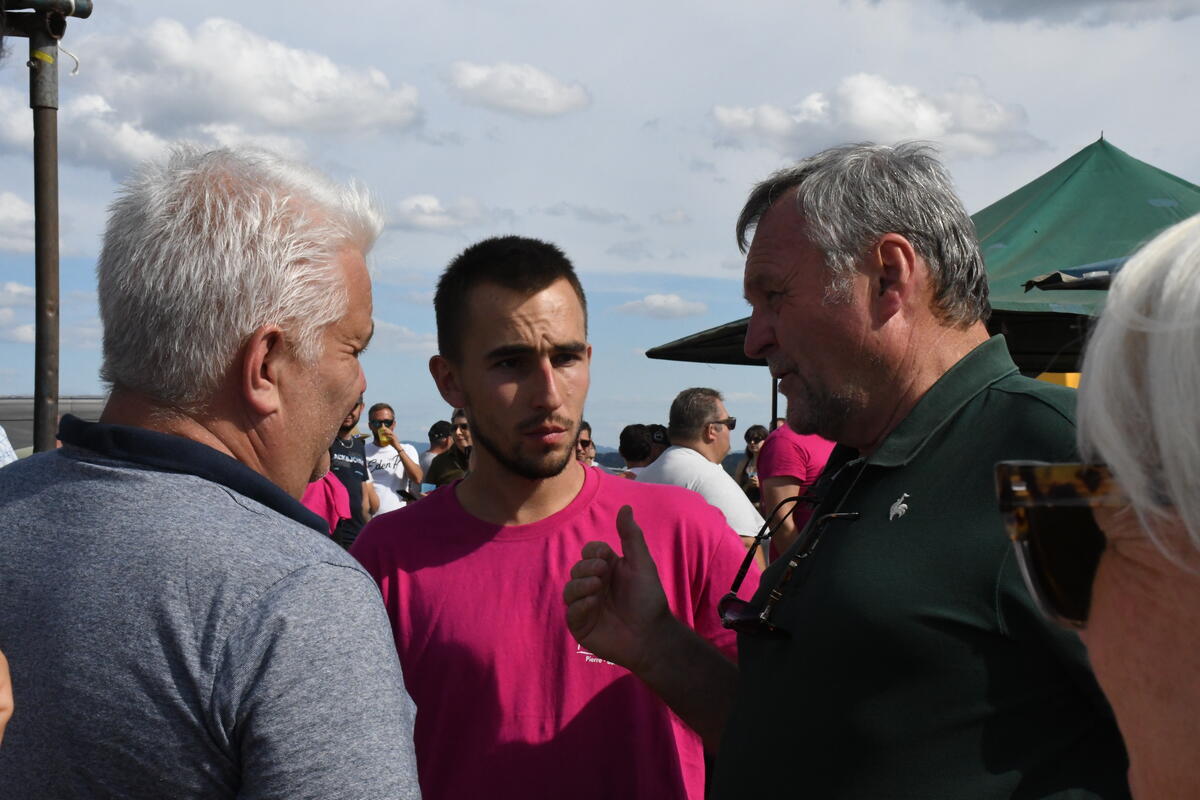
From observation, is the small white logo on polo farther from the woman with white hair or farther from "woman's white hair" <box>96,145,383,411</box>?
the woman with white hair

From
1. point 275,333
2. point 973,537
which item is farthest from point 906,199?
point 275,333

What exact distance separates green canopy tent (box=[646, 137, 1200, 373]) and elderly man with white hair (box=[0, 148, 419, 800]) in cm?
473

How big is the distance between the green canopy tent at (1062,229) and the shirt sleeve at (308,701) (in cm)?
489

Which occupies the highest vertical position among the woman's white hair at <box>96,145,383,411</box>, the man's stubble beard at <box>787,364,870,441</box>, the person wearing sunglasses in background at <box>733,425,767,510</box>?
the woman's white hair at <box>96,145,383,411</box>

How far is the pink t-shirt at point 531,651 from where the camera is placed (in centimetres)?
234

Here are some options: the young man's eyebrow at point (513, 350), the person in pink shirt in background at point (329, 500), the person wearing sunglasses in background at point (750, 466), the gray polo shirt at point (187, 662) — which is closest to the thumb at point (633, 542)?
the young man's eyebrow at point (513, 350)

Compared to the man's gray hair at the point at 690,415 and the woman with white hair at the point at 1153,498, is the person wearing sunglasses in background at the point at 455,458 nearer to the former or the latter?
the man's gray hair at the point at 690,415

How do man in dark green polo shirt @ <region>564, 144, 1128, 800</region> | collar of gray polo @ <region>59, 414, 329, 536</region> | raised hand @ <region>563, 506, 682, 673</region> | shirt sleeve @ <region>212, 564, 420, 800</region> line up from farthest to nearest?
1. raised hand @ <region>563, 506, 682, 673</region>
2. man in dark green polo shirt @ <region>564, 144, 1128, 800</region>
3. collar of gray polo @ <region>59, 414, 329, 536</region>
4. shirt sleeve @ <region>212, 564, 420, 800</region>


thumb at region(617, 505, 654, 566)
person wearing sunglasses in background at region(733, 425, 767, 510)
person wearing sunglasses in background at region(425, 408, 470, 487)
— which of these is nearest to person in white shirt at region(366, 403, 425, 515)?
person wearing sunglasses in background at region(425, 408, 470, 487)

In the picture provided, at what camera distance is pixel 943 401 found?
75.4 inches

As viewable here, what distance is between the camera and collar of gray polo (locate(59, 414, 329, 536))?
1.50 meters

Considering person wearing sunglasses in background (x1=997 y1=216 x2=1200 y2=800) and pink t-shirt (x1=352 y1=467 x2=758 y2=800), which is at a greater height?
person wearing sunglasses in background (x1=997 y1=216 x2=1200 y2=800)

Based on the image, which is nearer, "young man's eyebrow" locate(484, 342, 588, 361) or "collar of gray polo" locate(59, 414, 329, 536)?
"collar of gray polo" locate(59, 414, 329, 536)

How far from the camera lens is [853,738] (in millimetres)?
1693
